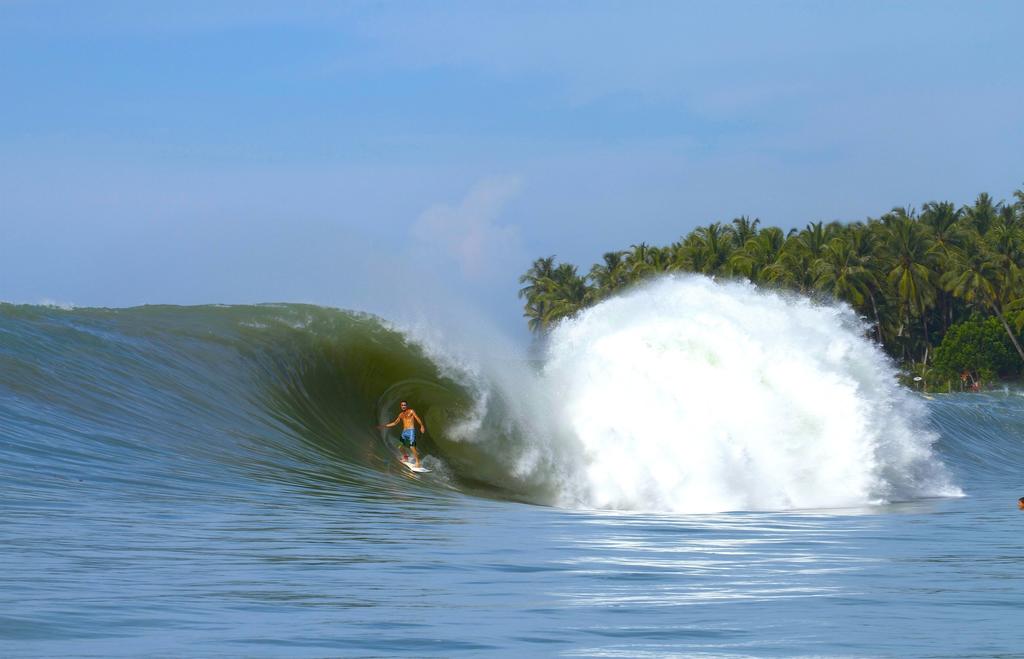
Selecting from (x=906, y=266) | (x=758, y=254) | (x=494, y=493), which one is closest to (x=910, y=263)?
(x=906, y=266)

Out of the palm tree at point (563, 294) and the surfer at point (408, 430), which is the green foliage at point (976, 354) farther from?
the surfer at point (408, 430)

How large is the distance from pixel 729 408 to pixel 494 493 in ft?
13.0

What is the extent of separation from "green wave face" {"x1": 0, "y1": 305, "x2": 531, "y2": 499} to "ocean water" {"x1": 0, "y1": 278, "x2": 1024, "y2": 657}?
0.07 meters

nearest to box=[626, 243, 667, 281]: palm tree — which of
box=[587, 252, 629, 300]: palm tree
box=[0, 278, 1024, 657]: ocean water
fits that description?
box=[587, 252, 629, 300]: palm tree

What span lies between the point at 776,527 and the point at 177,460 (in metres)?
6.53

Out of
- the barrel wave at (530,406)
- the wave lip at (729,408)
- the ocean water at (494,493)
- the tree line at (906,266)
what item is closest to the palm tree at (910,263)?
the tree line at (906,266)

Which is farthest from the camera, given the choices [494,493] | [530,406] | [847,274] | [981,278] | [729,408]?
[981,278]

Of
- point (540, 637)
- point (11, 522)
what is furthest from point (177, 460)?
point (540, 637)

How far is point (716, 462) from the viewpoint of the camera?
17469mm

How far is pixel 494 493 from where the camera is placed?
1716 centimetres

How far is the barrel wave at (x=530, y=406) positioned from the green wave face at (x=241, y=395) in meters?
0.05

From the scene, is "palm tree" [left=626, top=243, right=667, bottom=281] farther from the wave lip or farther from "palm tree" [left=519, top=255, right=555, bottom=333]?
the wave lip

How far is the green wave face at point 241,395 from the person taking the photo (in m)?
15.4

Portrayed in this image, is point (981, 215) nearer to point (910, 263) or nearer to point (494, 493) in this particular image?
point (910, 263)
